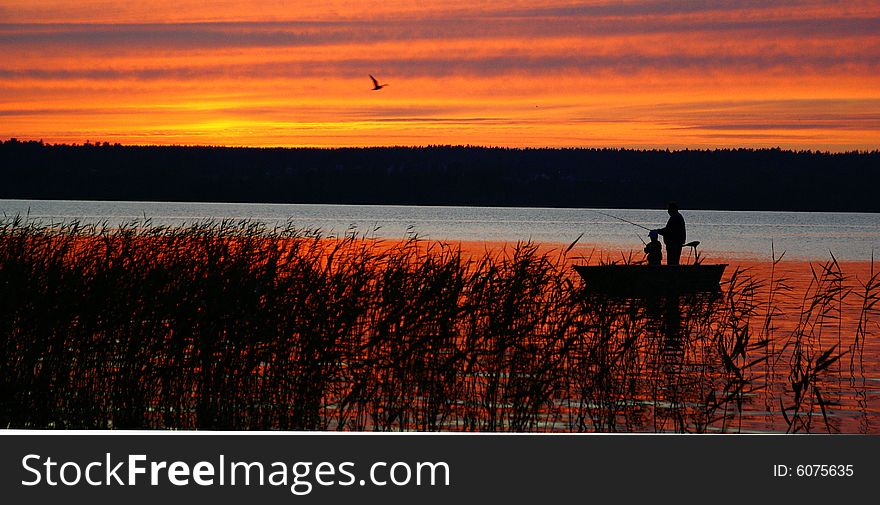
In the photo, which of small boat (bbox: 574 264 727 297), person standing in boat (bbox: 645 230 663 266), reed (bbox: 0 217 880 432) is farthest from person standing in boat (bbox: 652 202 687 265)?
reed (bbox: 0 217 880 432)

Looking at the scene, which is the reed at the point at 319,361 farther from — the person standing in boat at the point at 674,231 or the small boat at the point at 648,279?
the person standing in boat at the point at 674,231

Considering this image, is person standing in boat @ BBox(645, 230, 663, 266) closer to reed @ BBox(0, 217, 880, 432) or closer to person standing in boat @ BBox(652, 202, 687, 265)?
person standing in boat @ BBox(652, 202, 687, 265)

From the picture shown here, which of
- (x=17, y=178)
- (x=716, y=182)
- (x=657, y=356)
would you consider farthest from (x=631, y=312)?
(x=17, y=178)

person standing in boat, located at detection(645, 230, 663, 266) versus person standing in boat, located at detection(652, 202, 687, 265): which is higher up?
person standing in boat, located at detection(652, 202, 687, 265)

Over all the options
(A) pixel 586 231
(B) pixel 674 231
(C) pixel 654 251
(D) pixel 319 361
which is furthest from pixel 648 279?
(A) pixel 586 231

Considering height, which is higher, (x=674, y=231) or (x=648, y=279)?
(x=674, y=231)

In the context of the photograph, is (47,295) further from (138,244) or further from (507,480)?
(507,480)

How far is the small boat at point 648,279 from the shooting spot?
1423cm

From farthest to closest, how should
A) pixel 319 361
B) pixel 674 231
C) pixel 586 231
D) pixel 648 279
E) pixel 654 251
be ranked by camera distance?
1. pixel 586 231
2. pixel 674 231
3. pixel 654 251
4. pixel 648 279
5. pixel 319 361

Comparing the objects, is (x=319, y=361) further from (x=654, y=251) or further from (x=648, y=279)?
(x=654, y=251)

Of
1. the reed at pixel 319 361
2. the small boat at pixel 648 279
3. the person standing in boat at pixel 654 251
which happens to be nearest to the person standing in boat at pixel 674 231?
the person standing in boat at pixel 654 251

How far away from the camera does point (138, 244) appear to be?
15.4 metres

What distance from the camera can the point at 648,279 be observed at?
1722 cm

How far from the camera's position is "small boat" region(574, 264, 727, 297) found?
14234 millimetres
